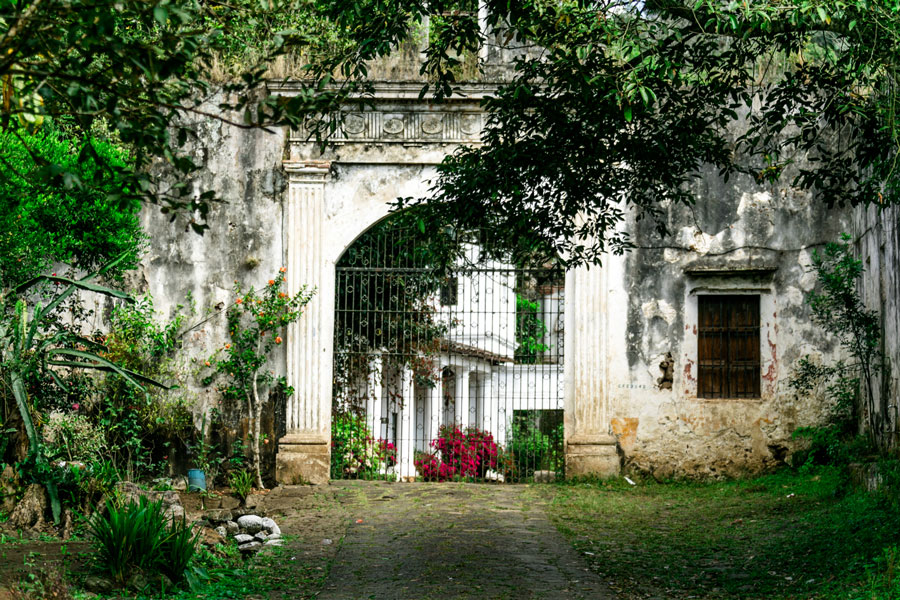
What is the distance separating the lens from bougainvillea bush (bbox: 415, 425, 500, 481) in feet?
36.6

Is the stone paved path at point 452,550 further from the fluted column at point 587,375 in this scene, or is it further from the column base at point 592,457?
the fluted column at point 587,375

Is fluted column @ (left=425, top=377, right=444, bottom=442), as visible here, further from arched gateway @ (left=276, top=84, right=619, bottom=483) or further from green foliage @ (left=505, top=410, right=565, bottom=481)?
arched gateway @ (left=276, top=84, right=619, bottom=483)

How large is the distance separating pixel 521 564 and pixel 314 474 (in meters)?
4.32

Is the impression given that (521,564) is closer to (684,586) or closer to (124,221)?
(684,586)

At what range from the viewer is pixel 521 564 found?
6.32m

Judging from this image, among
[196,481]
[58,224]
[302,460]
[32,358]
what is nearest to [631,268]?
[302,460]

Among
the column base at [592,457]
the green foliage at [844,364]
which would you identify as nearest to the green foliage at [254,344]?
the column base at [592,457]

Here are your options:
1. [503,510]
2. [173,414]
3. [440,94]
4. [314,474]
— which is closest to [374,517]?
[503,510]

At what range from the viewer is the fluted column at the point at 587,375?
33.7 ft

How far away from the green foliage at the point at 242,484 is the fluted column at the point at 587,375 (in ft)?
11.3

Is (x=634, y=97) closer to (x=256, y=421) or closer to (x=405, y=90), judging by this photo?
(x=405, y=90)

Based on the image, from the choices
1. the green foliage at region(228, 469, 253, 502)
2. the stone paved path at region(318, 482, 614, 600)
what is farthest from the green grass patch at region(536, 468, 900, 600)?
the green foliage at region(228, 469, 253, 502)

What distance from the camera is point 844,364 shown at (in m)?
10.3

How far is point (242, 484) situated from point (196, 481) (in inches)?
27.3
